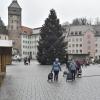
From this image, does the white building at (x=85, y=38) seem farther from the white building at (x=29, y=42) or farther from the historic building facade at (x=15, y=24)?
the white building at (x=29, y=42)

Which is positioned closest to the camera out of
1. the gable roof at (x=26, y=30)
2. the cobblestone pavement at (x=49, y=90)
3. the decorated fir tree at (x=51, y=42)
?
the cobblestone pavement at (x=49, y=90)

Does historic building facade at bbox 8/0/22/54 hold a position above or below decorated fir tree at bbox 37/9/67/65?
above

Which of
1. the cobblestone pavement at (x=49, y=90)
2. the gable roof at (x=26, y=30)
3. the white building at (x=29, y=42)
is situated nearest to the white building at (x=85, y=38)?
the white building at (x=29, y=42)

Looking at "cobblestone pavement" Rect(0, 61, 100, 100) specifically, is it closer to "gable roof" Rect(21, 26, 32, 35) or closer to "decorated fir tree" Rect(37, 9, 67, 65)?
"decorated fir tree" Rect(37, 9, 67, 65)

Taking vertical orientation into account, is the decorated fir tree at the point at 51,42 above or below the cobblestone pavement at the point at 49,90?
above

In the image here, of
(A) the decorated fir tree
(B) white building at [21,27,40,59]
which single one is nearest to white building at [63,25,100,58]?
(B) white building at [21,27,40,59]

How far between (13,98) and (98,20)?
157837 millimetres

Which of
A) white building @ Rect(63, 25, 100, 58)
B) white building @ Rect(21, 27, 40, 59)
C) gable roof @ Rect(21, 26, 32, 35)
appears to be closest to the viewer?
white building @ Rect(63, 25, 100, 58)

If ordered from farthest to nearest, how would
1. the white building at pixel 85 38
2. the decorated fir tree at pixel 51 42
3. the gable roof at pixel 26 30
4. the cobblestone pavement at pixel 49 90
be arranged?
the gable roof at pixel 26 30, the white building at pixel 85 38, the decorated fir tree at pixel 51 42, the cobblestone pavement at pixel 49 90

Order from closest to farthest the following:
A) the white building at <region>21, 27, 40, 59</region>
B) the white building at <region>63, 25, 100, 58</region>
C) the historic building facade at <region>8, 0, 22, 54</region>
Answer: the white building at <region>63, 25, 100, 58</region> < the historic building facade at <region>8, 0, 22, 54</region> < the white building at <region>21, 27, 40, 59</region>

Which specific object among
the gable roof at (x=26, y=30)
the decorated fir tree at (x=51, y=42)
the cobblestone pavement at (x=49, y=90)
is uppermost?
the gable roof at (x=26, y=30)

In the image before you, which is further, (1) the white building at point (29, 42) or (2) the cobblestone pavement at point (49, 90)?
(1) the white building at point (29, 42)


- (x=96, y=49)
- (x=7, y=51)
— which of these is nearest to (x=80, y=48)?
(x=96, y=49)

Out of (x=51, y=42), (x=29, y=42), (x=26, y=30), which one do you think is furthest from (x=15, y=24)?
(x=51, y=42)
